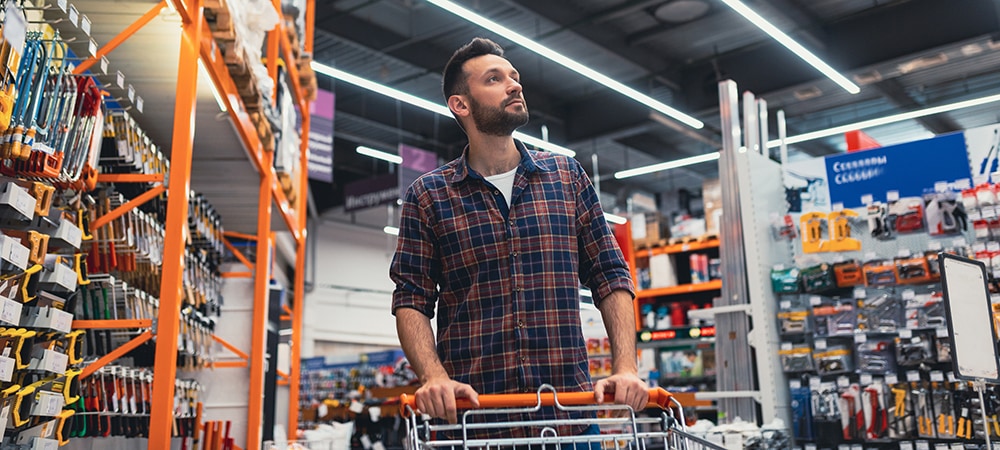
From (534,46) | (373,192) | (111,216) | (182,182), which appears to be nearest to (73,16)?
(182,182)

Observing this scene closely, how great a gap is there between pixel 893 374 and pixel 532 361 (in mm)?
4432

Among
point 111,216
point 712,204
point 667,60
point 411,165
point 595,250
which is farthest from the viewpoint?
point 667,60

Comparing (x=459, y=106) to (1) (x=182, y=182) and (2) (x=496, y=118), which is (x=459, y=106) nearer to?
(2) (x=496, y=118)

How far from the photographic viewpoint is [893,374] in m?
5.72

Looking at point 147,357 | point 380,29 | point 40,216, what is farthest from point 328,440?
point 380,29

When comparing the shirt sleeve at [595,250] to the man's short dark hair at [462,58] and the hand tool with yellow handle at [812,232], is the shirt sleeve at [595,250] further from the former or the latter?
the hand tool with yellow handle at [812,232]

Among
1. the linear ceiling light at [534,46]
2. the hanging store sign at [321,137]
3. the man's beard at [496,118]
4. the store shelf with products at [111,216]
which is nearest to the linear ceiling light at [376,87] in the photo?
the hanging store sign at [321,137]

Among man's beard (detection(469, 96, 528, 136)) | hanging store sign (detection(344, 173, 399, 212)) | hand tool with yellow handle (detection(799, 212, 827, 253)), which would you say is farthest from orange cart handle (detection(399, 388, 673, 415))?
hanging store sign (detection(344, 173, 399, 212))

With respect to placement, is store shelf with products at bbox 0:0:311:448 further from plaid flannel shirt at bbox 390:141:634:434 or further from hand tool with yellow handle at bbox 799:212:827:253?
hand tool with yellow handle at bbox 799:212:827:253

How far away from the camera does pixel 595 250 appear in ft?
7.72

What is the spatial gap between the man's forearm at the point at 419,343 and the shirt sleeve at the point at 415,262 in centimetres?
3

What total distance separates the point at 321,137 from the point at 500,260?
30.3 feet

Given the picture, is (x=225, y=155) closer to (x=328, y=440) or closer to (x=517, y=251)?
(x=328, y=440)

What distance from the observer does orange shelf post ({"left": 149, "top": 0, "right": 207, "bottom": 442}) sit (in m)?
3.42
